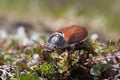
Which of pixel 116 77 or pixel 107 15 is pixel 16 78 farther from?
pixel 107 15

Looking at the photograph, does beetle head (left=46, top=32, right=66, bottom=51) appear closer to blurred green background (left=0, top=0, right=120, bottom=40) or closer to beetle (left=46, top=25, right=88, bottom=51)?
beetle (left=46, top=25, right=88, bottom=51)

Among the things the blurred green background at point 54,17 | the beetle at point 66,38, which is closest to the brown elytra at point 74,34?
the beetle at point 66,38

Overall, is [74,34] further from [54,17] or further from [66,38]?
[54,17]

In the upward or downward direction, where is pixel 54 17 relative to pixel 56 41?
upward

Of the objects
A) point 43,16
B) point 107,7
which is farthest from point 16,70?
point 107,7

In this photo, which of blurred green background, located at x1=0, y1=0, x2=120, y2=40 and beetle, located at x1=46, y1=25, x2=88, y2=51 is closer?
beetle, located at x1=46, y1=25, x2=88, y2=51

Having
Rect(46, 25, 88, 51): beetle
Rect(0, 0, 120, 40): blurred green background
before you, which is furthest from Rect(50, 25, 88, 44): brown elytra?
Rect(0, 0, 120, 40): blurred green background

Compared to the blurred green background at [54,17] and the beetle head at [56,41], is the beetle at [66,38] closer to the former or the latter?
the beetle head at [56,41]

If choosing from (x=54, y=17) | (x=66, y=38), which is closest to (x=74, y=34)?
(x=66, y=38)
